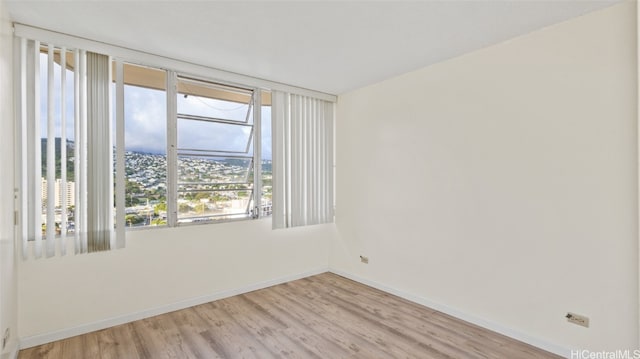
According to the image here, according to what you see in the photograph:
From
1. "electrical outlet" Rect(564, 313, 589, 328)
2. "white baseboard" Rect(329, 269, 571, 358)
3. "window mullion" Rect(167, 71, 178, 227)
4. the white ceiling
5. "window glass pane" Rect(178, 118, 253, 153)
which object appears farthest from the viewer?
"window glass pane" Rect(178, 118, 253, 153)

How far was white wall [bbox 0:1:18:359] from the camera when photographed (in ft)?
6.68

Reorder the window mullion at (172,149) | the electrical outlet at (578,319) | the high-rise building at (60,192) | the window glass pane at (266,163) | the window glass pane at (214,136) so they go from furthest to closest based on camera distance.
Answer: the window glass pane at (266,163) → the window glass pane at (214,136) → the window mullion at (172,149) → the high-rise building at (60,192) → the electrical outlet at (578,319)

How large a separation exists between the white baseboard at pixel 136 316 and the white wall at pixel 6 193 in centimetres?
19

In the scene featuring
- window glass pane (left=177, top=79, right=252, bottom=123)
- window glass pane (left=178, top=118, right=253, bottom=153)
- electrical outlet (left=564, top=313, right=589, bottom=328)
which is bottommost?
electrical outlet (left=564, top=313, right=589, bottom=328)

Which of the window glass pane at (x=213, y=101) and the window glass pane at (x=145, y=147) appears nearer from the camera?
the window glass pane at (x=145, y=147)

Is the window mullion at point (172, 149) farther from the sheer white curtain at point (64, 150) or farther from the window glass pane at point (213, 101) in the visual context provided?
the sheer white curtain at point (64, 150)

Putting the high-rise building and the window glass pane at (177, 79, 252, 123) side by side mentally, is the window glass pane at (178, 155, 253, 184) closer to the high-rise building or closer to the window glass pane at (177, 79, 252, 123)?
the window glass pane at (177, 79, 252, 123)

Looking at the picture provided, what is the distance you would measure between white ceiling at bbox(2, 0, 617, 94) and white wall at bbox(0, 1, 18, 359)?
1.00 ft

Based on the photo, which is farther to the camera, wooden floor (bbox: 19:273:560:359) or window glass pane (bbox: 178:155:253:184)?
window glass pane (bbox: 178:155:253:184)

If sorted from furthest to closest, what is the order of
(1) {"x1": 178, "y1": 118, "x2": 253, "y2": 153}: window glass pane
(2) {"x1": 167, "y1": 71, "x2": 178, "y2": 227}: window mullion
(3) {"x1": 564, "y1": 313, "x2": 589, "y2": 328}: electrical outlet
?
(1) {"x1": 178, "y1": 118, "x2": 253, "y2": 153}: window glass pane, (2) {"x1": 167, "y1": 71, "x2": 178, "y2": 227}: window mullion, (3) {"x1": 564, "y1": 313, "x2": 589, "y2": 328}: electrical outlet

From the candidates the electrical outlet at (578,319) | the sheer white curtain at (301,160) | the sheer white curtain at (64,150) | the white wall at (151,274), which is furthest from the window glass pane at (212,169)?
the electrical outlet at (578,319)

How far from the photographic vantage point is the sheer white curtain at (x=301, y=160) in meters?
3.97

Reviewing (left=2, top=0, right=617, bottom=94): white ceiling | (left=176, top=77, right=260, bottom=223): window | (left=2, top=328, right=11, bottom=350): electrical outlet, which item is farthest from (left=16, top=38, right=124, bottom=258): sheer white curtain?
(left=176, top=77, right=260, bottom=223): window

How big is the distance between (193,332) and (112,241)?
3.74 ft
